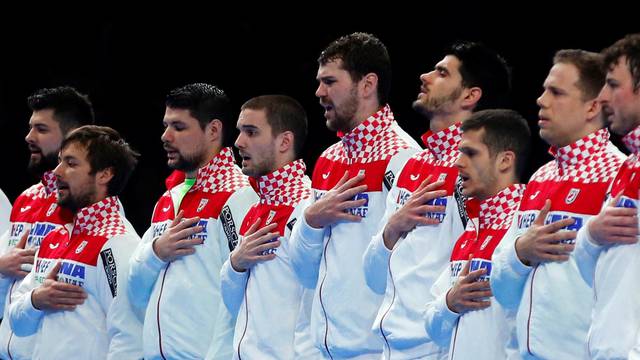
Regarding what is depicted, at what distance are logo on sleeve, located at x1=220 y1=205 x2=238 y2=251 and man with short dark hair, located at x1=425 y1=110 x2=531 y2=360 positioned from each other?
1.19 meters

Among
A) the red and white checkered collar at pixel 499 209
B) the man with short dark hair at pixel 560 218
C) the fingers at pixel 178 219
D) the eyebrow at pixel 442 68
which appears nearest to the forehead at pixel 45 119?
the fingers at pixel 178 219

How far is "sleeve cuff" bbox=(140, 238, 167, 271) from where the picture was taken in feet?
16.4

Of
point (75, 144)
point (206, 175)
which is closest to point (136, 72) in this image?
point (75, 144)

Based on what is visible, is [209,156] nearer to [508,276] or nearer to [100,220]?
[100,220]

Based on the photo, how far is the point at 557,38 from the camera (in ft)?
21.2

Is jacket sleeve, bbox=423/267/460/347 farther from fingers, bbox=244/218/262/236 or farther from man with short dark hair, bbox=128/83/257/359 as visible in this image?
man with short dark hair, bbox=128/83/257/359

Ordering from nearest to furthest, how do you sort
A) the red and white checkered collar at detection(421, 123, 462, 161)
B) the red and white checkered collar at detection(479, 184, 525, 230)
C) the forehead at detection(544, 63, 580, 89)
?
1. the forehead at detection(544, 63, 580, 89)
2. the red and white checkered collar at detection(479, 184, 525, 230)
3. the red and white checkered collar at detection(421, 123, 462, 161)

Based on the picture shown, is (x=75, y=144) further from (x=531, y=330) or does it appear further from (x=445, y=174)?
(x=531, y=330)

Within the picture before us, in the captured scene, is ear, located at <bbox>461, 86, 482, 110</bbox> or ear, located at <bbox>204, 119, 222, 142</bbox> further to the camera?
ear, located at <bbox>204, 119, 222, 142</bbox>

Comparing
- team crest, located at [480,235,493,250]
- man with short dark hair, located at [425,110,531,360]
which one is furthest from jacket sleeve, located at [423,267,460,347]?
team crest, located at [480,235,493,250]

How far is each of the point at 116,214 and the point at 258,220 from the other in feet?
3.29

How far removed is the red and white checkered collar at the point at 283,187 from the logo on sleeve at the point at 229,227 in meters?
0.17

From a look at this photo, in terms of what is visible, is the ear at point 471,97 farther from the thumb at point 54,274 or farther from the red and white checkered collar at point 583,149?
the thumb at point 54,274

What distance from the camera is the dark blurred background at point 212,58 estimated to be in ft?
21.6
